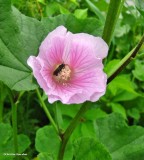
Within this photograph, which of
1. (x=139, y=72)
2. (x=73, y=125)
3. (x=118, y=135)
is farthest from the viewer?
(x=139, y=72)

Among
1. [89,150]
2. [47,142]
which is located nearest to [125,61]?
[89,150]

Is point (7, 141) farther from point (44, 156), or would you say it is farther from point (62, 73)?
point (62, 73)

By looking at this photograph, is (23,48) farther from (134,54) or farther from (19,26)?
(134,54)

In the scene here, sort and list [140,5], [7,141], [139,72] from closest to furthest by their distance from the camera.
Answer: [140,5] < [7,141] < [139,72]

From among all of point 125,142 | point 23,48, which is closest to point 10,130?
point 125,142

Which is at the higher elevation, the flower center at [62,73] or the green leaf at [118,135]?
the flower center at [62,73]

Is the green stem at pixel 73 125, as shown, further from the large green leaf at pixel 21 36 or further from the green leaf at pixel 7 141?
the green leaf at pixel 7 141

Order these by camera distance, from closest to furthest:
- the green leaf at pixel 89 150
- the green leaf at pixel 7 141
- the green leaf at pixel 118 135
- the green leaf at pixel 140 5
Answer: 1. the green leaf at pixel 140 5
2. the green leaf at pixel 89 150
3. the green leaf at pixel 118 135
4. the green leaf at pixel 7 141

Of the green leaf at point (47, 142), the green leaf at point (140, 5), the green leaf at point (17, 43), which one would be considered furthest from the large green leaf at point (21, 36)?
the green leaf at point (47, 142)
